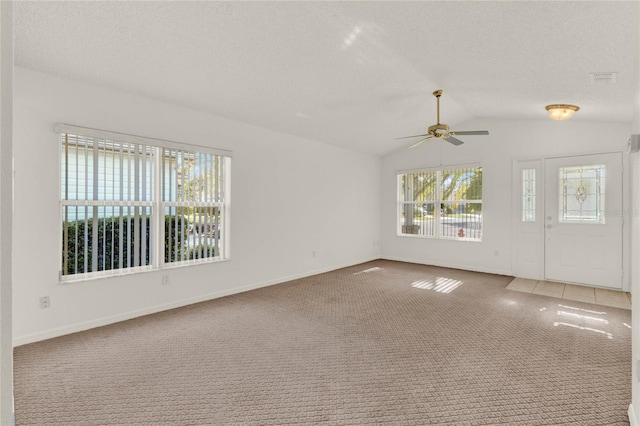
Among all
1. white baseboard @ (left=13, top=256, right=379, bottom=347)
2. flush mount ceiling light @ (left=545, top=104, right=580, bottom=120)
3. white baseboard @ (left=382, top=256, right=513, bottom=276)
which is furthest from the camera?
white baseboard @ (left=382, top=256, right=513, bottom=276)

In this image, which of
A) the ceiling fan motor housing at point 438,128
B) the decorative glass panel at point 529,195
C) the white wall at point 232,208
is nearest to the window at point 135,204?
the white wall at point 232,208

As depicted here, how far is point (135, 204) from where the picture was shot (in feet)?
12.2

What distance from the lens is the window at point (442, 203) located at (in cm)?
645

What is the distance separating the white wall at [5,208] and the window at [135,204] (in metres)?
2.74

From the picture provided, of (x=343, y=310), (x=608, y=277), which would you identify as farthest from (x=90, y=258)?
(x=608, y=277)

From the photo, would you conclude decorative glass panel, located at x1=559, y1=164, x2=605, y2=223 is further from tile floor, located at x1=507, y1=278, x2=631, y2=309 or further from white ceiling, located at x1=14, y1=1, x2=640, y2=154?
tile floor, located at x1=507, y1=278, x2=631, y2=309

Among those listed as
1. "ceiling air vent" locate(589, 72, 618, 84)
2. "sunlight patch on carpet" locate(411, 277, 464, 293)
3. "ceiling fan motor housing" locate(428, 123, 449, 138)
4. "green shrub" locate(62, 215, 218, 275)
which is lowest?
"sunlight patch on carpet" locate(411, 277, 464, 293)

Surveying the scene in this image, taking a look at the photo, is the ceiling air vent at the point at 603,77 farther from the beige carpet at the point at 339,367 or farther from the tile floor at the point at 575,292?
the tile floor at the point at 575,292

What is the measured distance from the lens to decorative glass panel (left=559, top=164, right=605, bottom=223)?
5016 mm

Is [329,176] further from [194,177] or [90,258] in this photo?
[90,258]

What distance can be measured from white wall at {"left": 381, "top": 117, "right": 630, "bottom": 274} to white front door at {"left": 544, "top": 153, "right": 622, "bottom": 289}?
0.27 m

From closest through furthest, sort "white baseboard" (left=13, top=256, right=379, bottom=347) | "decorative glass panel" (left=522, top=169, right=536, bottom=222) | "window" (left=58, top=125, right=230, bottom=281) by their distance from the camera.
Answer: "white baseboard" (left=13, top=256, right=379, bottom=347), "window" (left=58, top=125, right=230, bottom=281), "decorative glass panel" (left=522, top=169, right=536, bottom=222)

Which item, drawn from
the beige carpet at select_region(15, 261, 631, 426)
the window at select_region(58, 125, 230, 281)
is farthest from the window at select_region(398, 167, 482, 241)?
the window at select_region(58, 125, 230, 281)

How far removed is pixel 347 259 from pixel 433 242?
1900 mm
